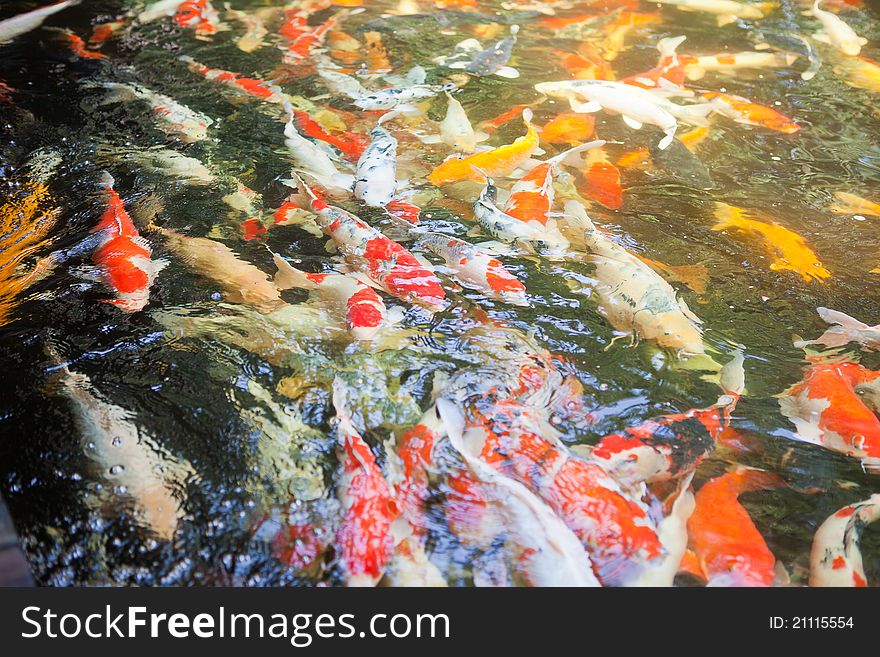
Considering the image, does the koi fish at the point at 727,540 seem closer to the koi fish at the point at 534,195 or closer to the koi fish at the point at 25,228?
the koi fish at the point at 534,195

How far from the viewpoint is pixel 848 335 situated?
301 centimetres

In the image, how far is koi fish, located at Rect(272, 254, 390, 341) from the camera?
9.56 ft

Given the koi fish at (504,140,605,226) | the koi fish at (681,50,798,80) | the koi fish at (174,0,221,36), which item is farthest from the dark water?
the koi fish at (174,0,221,36)

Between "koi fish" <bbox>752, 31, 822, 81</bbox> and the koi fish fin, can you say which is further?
"koi fish" <bbox>752, 31, 822, 81</bbox>

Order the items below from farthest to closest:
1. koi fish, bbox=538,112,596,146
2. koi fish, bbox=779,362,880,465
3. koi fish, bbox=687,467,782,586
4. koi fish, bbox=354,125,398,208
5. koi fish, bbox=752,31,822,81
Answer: koi fish, bbox=752,31,822,81
koi fish, bbox=538,112,596,146
koi fish, bbox=354,125,398,208
koi fish, bbox=779,362,880,465
koi fish, bbox=687,467,782,586

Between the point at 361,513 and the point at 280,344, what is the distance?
88 centimetres

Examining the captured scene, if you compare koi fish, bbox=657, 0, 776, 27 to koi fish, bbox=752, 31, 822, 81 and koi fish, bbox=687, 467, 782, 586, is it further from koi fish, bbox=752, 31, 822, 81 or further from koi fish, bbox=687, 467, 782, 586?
koi fish, bbox=687, 467, 782, 586

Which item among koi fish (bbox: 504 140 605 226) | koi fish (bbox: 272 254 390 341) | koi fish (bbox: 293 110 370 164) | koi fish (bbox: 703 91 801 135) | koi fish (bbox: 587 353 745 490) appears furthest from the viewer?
koi fish (bbox: 703 91 801 135)

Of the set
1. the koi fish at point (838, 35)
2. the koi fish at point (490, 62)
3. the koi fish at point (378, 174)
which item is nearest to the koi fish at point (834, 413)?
the koi fish at point (378, 174)

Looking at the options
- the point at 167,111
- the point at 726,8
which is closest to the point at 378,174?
the point at 167,111

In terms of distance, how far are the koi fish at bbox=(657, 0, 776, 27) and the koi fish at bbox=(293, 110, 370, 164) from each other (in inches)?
140

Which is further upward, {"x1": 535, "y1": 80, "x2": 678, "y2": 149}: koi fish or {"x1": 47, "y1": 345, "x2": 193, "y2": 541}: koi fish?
{"x1": 535, "y1": 80, "x2": 678, "y2": 149}: koi fish

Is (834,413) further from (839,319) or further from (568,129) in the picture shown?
(568,129)
